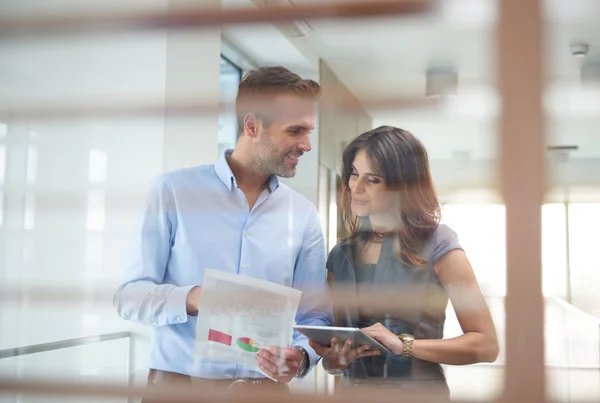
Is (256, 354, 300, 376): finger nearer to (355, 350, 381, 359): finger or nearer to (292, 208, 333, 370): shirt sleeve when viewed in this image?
(292, 208, 333, 370): shirt sleeve

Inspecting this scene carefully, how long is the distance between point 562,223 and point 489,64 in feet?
0.86

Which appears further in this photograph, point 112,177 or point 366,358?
point 112,177

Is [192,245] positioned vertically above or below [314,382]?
above

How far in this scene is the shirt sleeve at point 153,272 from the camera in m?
1.47

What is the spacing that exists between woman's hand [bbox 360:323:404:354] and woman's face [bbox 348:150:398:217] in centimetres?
22

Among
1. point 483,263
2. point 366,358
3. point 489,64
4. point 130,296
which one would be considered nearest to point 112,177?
point 130,296

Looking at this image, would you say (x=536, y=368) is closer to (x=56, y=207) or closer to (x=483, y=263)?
(x=483, y=263)

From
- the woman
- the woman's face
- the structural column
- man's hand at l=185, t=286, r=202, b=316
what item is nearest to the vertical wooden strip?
the woman

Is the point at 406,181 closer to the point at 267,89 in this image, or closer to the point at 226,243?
the point at 267,89

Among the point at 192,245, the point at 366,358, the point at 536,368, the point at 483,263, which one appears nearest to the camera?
the point at 536,368

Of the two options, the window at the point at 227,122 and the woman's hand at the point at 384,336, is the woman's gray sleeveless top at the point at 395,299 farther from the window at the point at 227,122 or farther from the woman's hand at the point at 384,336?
the window at the point at 227,122

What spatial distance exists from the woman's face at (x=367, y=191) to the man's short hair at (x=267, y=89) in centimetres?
16

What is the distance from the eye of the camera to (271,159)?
1.45m

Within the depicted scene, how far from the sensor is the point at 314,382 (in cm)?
140
